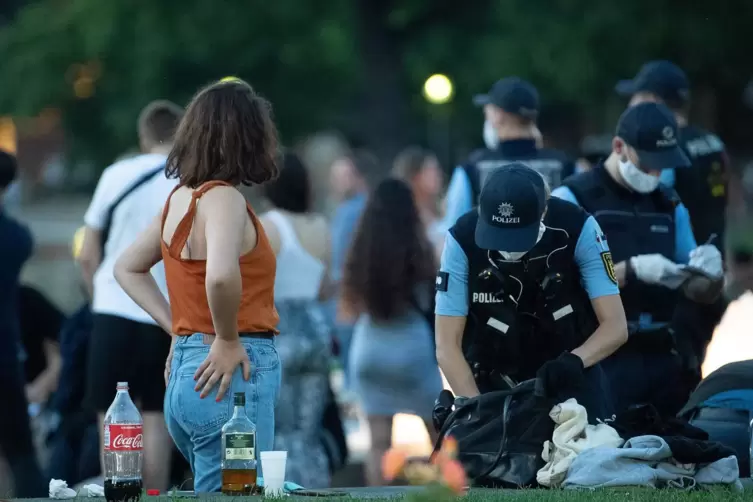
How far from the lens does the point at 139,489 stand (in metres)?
5.68

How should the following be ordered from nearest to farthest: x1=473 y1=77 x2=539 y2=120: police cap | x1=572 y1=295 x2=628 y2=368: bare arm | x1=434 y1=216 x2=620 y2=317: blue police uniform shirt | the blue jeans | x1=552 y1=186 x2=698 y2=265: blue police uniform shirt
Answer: the blue jeans → x1=572 y1=295 x2=628 y2=368: bare arm → x1=434 y1=216 x2=620 y2=317: blue police uniform shirt → x1=552 y1=186 x2=698 y2=265: blue police uniform shirt → x1=473 y1=77 x2=539 y2=120: police cap

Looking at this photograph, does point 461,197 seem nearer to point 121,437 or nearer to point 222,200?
point 222,200

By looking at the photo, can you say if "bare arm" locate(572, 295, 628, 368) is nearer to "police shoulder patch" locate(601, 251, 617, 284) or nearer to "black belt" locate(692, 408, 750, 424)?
"police shoulder patch" locate(601, 251, 617, 284)

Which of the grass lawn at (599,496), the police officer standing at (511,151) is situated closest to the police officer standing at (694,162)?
the police officer standing at (511,151)

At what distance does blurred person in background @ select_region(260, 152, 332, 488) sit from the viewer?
901 centimetres

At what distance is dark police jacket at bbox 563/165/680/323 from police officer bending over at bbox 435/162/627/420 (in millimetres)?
905

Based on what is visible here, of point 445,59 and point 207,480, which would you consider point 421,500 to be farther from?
point 445,59

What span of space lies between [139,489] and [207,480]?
28cm

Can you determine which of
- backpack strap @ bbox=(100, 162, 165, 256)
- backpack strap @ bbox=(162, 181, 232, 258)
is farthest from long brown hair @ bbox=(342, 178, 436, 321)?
backpack strap @ bbox=(162, 181, 232, 258)

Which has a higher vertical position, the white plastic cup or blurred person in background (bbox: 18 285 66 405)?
blurred person in background (bbox: 18 285 66 405)

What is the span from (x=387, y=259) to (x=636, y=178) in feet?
7.71

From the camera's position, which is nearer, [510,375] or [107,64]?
[510,375]

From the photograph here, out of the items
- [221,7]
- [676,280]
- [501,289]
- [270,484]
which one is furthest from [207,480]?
[221,7]

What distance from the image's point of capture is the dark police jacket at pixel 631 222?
734cm
